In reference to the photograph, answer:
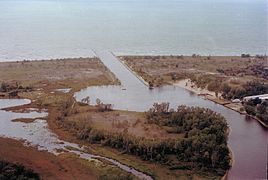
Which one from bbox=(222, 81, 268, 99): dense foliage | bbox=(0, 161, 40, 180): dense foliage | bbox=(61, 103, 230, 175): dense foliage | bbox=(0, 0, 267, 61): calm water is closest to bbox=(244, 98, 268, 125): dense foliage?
bbox=(222, 81, 268, 99): dense foliage

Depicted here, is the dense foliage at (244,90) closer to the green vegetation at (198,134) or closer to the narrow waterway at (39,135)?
the green vegetation at (198,134)

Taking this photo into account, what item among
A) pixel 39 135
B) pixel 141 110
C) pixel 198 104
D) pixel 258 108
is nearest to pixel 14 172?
pixel 39 135

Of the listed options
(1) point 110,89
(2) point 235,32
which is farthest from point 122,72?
(2) point 235,32

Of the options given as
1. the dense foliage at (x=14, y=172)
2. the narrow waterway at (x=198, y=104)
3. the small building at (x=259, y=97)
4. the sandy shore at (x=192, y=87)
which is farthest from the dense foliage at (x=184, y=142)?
the sandy shore at (x=192, y=87)

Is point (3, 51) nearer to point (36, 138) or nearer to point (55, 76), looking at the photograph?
point (55, 76)

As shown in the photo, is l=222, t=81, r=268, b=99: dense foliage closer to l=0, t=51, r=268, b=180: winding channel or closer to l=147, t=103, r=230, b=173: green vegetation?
l=0, t=51, r=268, b=180: winding channel

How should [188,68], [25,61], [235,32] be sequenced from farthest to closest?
[235,32] < [25,61] < [188,68]
